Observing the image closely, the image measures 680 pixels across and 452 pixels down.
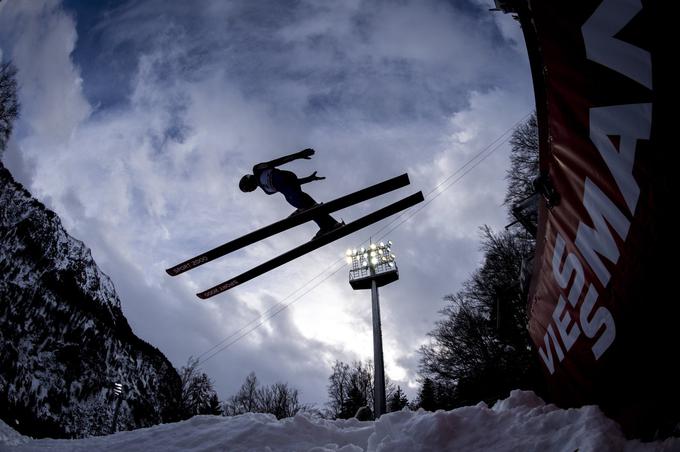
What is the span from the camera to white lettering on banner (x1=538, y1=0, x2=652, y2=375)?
125cm

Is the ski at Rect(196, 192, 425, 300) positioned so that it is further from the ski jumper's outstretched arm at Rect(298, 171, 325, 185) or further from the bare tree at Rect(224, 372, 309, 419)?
the bare tree at Rect(224, 372, 309, 419)

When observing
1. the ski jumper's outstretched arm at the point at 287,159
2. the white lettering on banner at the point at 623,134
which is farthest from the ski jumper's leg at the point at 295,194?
the white lettering on banner at the point at 623,134

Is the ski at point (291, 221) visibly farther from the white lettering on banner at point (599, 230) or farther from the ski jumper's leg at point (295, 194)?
the white lettering on banner at point (599, 230)

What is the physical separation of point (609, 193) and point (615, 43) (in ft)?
2.19

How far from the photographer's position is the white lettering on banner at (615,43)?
1.19 m

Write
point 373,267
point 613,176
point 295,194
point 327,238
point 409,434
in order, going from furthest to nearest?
point 373,267 < point 327,238 < point 295,194 < point 409,434 < point 613,176

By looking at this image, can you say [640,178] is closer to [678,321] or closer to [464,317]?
[678,321]

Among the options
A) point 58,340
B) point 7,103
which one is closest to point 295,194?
point 7,103

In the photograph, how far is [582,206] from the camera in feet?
6.12

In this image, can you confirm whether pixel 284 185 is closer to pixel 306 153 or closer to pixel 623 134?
pixel 306 153

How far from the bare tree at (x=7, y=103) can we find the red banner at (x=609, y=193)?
27.7 meters

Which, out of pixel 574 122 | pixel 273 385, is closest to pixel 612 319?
pixel 574 122

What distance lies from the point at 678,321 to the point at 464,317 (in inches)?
765

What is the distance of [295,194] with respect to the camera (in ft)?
20.2
